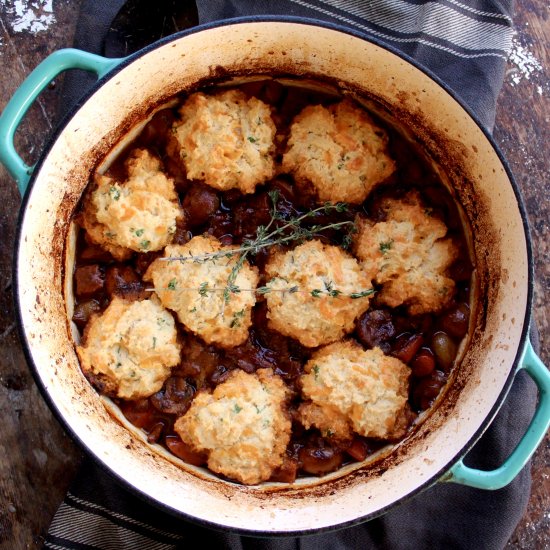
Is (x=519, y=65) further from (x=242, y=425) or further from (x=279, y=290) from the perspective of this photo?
(x=242, y=425)

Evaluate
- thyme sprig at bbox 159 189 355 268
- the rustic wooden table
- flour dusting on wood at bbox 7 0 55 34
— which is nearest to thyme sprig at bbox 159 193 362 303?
thyme sprig at bbox 159 189 355 268

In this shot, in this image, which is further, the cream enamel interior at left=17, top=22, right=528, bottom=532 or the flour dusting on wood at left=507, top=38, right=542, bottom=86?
the flour dusting on wood at left=507, top=38, right=542, bottom=86

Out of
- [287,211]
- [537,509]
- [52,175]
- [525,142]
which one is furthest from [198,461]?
[525,142]

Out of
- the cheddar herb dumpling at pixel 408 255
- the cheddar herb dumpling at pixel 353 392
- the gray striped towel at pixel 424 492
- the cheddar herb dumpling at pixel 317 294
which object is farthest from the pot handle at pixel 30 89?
the cheddar herb dumpling at pixel 353 392

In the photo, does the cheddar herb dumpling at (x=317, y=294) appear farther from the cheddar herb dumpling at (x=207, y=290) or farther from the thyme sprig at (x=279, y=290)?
the cheddar herb dumpling at (x=207, y=290)

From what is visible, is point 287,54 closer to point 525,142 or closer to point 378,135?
point 378,135

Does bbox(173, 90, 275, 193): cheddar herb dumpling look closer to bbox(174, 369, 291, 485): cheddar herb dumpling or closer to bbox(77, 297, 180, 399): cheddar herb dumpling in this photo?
bbox(77, 297, 180, 399): cheddar herb dumpling
